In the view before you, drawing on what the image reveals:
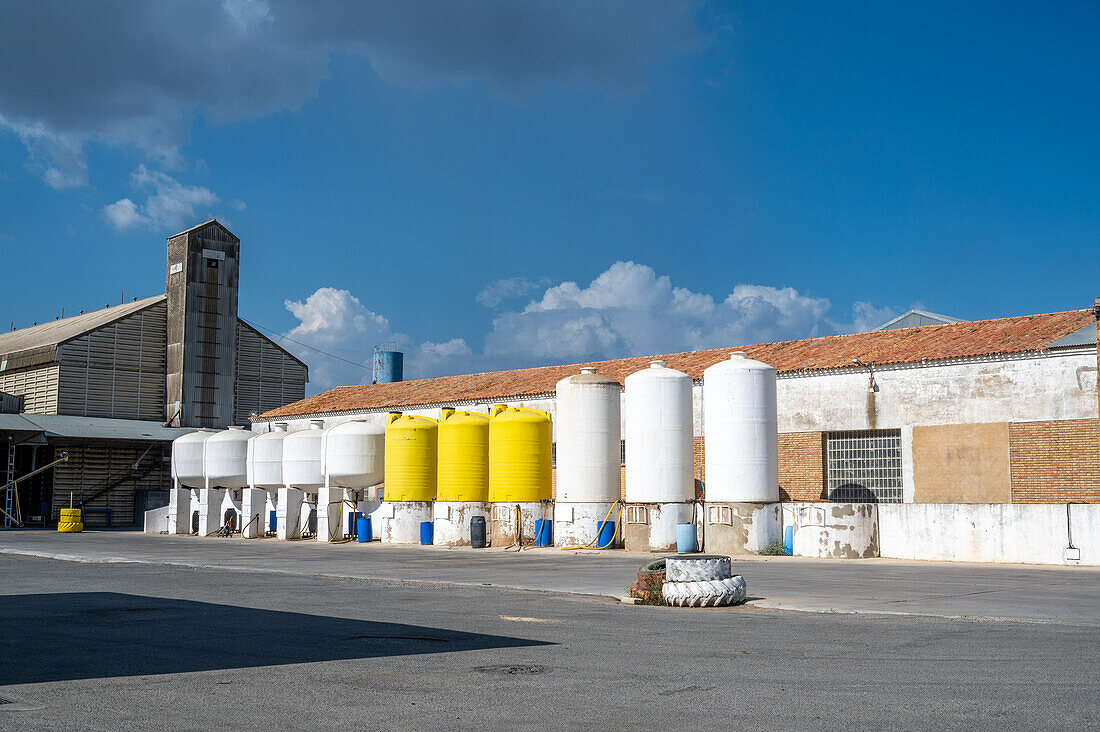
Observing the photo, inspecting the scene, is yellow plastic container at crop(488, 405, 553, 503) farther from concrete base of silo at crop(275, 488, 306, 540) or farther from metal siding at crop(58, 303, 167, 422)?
metal siding at crop(58, 303, 167, 422)

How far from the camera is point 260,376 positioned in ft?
187

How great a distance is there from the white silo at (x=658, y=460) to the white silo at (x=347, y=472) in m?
11.0

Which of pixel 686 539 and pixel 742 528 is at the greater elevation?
pixel 742 528

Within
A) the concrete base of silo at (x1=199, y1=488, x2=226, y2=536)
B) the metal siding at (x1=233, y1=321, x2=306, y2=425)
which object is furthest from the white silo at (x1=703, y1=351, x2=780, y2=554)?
the metal siding at (x1=233, y1=321, x2=306, y2=425)

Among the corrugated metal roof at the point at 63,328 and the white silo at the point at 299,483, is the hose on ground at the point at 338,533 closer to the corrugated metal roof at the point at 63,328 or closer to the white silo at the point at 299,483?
the white silo at the point at 299,483

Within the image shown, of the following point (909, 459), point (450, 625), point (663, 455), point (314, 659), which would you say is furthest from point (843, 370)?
point (314, 659)

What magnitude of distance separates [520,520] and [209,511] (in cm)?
1676

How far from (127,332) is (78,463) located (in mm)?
7067

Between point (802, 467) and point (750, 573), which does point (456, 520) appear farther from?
point (750, 573)

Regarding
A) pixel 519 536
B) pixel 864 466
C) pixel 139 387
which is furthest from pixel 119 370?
pixel 864 466

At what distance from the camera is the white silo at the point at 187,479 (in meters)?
43.1

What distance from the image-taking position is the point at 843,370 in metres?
32.3

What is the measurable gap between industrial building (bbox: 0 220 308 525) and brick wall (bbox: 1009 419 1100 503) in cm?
3780

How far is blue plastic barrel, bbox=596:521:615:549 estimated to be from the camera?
30.1m
